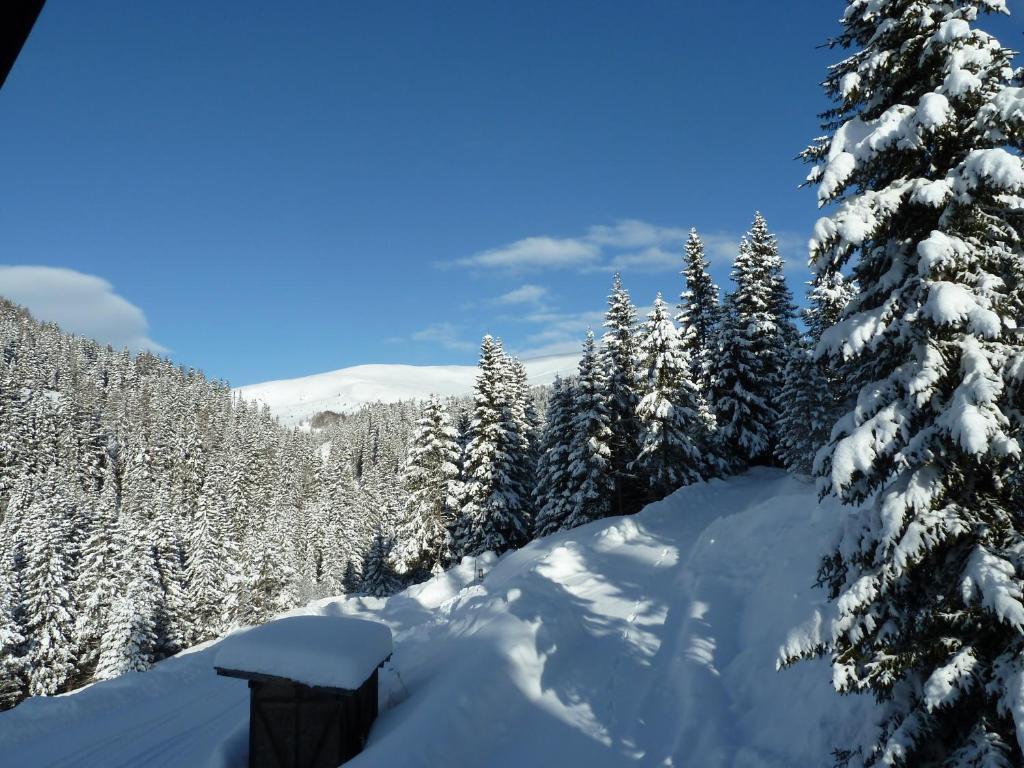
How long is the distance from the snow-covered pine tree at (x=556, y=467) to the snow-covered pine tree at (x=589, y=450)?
19.4 inches

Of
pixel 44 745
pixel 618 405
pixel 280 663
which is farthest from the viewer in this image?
pixel 618 405

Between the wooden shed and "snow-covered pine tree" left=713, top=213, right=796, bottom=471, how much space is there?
30.5 m

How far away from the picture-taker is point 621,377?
37000 millimetres

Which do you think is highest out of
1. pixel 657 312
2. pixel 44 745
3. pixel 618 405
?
pixel 657 312

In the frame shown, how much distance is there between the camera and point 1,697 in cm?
3384

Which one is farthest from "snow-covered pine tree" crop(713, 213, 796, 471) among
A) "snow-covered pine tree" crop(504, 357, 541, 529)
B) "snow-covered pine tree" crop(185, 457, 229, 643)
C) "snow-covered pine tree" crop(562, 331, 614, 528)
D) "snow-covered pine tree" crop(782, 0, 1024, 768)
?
"snow-covered pine tree" crop(185, 457, 229, 643)

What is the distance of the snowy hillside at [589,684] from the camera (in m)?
10.3

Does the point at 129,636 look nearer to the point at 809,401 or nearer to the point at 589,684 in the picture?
the point at 589,684

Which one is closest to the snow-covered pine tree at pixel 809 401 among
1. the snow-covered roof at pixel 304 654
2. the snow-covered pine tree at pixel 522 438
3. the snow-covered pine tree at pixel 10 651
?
the snow-covered pine tree at pixel 522 438

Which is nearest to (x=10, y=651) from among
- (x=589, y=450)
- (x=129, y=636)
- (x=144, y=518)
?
(x=129, y=636)

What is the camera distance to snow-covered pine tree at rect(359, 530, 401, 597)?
153ft

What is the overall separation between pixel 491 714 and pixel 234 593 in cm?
4464

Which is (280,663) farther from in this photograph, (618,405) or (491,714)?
(618,405)

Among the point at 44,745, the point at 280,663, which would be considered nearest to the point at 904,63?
the point at 280,663
